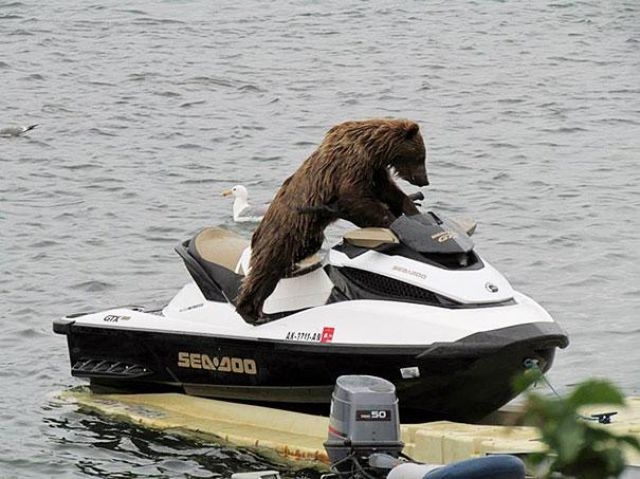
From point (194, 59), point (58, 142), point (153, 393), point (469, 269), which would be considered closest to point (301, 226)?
point (469, 269)

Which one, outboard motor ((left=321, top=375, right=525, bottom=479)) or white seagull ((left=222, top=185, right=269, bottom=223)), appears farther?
white seagull ((left=222, top=185, right=269, bottom=223))

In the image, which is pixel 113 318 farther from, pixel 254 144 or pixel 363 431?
pixel 254 144

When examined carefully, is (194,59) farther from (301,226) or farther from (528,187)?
(301,226)

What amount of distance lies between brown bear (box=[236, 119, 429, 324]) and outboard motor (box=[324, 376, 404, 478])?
4.98 feet

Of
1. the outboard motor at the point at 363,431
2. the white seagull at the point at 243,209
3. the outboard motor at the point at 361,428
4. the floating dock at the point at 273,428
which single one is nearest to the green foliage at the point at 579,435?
the outboard motor at the point at 363,431

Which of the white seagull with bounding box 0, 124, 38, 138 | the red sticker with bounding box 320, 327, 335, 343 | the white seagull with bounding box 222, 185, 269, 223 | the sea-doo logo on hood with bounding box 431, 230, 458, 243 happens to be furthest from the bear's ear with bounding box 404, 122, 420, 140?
the white seagull with bounding box 0, 124, 38, 138

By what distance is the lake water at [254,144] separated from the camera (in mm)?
8680

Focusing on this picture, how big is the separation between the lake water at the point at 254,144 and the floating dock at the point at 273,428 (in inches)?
3.8

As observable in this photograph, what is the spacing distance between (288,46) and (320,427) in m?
14.9

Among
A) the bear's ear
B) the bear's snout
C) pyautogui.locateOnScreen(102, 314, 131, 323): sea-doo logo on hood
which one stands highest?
the bear's ear

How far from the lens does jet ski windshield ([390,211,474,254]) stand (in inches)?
245

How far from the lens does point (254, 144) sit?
1633cm

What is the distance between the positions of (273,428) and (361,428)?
193cm

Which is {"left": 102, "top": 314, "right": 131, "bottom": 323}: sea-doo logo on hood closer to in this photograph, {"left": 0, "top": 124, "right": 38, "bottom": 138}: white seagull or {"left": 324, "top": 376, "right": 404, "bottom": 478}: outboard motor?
{"left": 324, "top": 376, "right": 404, "bottom": 478}: outboard motor
